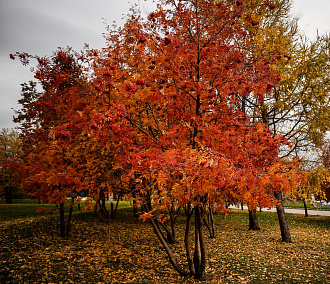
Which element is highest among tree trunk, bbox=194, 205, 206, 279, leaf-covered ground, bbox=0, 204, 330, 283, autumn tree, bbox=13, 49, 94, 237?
autumn tree, bbox=13, 49, 94, 237

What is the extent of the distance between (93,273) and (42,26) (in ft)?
25.2

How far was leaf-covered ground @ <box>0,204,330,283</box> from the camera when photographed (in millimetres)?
5730

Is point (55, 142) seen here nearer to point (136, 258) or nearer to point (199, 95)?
point (199, 95)

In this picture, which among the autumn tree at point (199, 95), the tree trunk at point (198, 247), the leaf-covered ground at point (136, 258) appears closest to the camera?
the autumn tree at point (199, 95)

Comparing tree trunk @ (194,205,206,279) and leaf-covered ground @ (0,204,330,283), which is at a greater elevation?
tree trunk @ (194,205,206,279)

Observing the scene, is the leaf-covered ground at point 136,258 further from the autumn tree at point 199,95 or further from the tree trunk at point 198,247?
the autumn tree at point 199,95

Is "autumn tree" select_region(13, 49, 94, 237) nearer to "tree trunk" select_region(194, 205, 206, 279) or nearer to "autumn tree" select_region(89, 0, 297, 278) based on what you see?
"autumn tree" select_region(89, 0, 297, 278)

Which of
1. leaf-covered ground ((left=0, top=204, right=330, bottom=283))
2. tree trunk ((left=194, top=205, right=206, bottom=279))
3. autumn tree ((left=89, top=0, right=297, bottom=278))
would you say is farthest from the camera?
leaf-covered ground ((left=0, top=204, right=330, bottom=283))

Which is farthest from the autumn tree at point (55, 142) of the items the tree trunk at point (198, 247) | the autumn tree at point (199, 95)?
the tree trunk at point (198, 247)

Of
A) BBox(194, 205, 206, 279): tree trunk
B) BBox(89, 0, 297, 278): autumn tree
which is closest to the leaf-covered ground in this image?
BBox(194, 205, 206, 279): tree trunk

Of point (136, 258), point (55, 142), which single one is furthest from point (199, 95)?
point (136, 258)

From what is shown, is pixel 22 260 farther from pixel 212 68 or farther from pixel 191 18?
pixel 191 18

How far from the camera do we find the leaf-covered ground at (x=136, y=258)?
573cm

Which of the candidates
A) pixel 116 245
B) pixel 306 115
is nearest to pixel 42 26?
pixel 116 245
